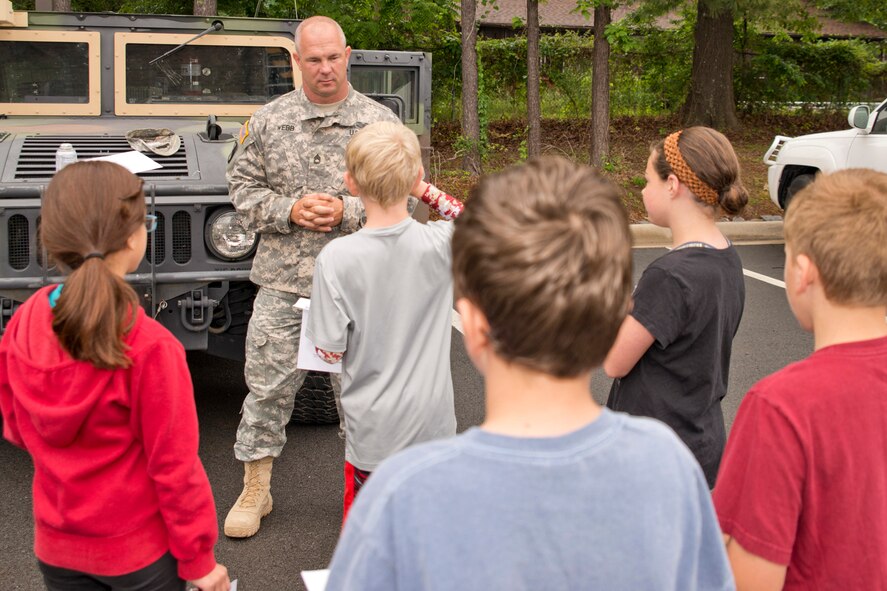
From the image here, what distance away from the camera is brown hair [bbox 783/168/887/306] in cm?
160

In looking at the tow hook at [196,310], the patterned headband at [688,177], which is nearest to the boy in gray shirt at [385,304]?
the patterned headband at [688,177]

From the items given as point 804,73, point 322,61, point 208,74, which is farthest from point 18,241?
point 804,73

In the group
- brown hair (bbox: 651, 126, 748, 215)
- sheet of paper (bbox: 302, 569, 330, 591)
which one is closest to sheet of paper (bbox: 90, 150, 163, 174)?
brown hair (bbox: 651, 126, 748, 215)

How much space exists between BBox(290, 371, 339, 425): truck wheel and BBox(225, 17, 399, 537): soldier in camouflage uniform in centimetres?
55

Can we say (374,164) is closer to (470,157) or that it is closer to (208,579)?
(208,579)

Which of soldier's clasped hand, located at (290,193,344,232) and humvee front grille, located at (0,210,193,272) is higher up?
soldier's clasped hand, located at (290,193,344,232)

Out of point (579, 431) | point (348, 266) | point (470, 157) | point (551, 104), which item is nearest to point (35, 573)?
point (348, 266)

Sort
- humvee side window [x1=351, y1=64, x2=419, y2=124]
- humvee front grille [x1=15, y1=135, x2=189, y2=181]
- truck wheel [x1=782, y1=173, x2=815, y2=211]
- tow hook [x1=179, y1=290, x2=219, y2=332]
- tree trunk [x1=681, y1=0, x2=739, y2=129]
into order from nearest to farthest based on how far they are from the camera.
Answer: tow hook [x1=179, y1=290, x2=219, y2=332] → humvee front grille [x1=15, y1=135, x2=189, y2=181] → humvee side window [x1=351, y1=64, x2=419, y2=124] → truck wheel [x1=782, y1=173, x2=815, y2=211] → tree trunk [x1=681, y1=0, x2=739, y2=129]

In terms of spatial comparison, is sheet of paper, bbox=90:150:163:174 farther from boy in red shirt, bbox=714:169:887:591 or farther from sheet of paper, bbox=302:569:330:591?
boy in red shirt, bbox=714:169:887:591

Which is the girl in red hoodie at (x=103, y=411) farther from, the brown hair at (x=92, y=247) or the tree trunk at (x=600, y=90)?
the tree trunk at (x=600, y=90)

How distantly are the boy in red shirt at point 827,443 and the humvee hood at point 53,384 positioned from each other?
1.16m

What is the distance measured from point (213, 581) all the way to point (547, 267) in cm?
128

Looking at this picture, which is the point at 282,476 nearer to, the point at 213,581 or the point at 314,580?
the point at 213,581

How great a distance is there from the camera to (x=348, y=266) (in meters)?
2.52
